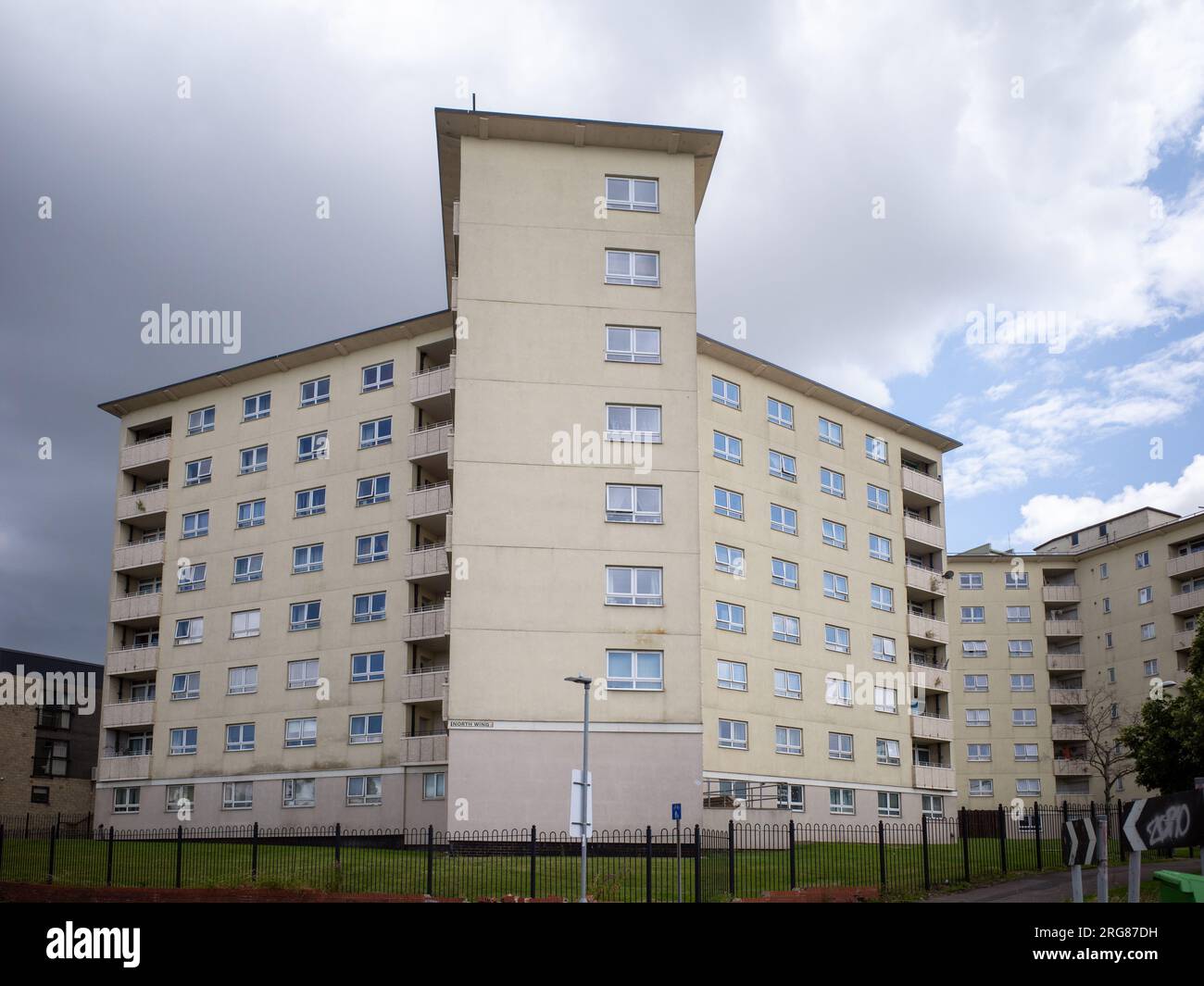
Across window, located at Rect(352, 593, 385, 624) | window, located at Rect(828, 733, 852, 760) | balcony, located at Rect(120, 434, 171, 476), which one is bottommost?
window, located at Rect(828, 733, 852, 760)

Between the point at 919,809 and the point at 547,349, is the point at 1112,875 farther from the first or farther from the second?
the point at 919,809

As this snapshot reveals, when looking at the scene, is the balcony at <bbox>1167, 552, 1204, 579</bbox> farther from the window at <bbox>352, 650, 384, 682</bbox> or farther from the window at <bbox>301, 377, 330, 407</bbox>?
the window at <bbox>301, 377, 330, 407</bbox>

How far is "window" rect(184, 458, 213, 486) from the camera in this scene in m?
62.4

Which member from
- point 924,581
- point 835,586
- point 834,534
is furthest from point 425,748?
point 924,581

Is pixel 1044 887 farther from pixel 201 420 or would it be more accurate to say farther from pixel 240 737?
pixel 201 420

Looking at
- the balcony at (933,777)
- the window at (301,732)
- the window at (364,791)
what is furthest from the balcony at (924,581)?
the window at (301,732)

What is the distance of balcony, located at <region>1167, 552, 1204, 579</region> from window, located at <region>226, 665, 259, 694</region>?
61846 mm

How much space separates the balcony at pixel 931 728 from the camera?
6419 cm

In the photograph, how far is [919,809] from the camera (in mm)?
63094

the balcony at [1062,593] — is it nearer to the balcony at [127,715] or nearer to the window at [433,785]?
the window at [433,785]

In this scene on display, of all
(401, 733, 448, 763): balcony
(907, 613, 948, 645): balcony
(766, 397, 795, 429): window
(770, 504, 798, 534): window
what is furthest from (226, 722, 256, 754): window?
(907, 613, 948, 645): balcony

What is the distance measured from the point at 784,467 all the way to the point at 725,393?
5.17 m

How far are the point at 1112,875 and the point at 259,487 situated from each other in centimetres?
4210
